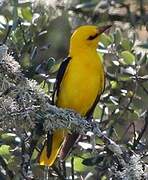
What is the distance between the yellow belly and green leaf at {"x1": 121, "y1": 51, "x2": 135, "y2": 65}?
1.11ft

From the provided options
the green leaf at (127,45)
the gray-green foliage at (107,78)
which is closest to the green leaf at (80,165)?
the gray-green foliage at (107,78)

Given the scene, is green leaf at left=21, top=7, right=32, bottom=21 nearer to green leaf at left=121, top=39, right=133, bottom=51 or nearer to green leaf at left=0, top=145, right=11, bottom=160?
green leaf at left=121, top=39, right=133, bottom=51

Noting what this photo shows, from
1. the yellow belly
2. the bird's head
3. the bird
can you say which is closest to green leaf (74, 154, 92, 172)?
the bird

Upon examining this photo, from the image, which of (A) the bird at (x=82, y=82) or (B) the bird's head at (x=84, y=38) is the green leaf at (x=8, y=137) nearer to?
(A) the bird at (x=82, y=82)

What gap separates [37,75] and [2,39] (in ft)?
0.93

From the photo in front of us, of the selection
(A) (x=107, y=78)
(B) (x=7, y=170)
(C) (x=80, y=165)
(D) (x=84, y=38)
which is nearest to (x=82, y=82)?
(A) (x=107, y=78)

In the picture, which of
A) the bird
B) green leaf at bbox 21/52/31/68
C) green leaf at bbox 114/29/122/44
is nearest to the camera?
green leaf at bbox 21/52/31/68

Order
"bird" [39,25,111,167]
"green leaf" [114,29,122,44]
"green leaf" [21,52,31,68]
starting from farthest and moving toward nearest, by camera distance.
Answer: "bird" [39,25,111,167] < "green leaf" [114,29,122,44] < "green leaf" [21,52,31,68]

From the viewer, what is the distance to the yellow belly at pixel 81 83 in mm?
2545

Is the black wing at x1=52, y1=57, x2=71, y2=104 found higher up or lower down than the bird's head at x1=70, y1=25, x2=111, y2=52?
lower down

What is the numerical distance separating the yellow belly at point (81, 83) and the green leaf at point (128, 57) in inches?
13.3

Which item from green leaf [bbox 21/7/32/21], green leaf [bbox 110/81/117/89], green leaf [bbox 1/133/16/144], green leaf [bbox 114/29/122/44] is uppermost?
green leaf [bbox 21/7/32/21]

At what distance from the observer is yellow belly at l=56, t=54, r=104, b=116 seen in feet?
8.35

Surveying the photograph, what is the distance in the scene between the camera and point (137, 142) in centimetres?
213
